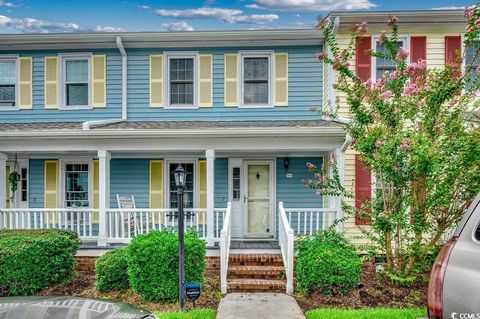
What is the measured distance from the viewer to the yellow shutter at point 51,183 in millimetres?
9719

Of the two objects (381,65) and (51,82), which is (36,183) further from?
Answer: (381,65)

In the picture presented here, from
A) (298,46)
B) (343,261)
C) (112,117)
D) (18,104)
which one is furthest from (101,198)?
(298,46)

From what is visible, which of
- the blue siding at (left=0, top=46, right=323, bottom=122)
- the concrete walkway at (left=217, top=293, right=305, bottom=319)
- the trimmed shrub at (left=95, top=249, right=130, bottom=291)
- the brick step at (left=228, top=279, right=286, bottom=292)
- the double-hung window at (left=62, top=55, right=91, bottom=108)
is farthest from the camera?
the double-hung window at (left=62, top=55, right=91, bottom=108)

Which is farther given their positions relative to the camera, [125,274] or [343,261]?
[125,274]

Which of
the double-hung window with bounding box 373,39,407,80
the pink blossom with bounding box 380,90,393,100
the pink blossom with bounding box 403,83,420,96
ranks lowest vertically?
the pink blossom with bounding box 380,90,393,100

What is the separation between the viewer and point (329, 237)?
22.0 feet

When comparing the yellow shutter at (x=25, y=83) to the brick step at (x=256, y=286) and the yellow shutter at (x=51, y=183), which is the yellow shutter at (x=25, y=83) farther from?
the brick step at (x=256, y=286)

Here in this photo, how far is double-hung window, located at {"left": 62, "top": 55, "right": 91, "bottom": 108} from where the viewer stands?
9.83m

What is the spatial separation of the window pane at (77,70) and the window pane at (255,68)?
4.28 m

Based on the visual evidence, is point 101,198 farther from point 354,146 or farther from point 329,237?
point 354,146

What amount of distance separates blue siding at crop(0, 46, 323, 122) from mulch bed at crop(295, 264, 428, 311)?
468 cm

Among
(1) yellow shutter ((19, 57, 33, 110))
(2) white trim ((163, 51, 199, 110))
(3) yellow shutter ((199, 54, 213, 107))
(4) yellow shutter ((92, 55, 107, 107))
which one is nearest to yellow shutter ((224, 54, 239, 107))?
(3) yellow shutter ((199, 54, 213, 107))

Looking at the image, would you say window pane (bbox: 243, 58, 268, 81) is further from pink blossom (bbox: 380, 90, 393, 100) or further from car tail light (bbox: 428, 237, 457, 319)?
car tail light (bbox: 428, 237, 457, 319)

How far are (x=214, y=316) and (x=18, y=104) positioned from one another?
8.18 meters
